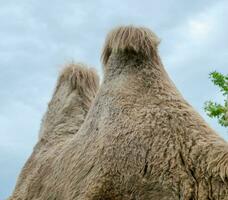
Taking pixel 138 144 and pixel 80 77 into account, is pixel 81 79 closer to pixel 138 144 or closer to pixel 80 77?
pixel 80 77

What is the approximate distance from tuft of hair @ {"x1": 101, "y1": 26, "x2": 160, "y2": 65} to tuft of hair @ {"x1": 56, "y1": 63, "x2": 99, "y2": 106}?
4.17ft

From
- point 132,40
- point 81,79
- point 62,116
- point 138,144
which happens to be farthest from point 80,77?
point 138,144

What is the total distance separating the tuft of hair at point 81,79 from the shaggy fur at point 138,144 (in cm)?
117

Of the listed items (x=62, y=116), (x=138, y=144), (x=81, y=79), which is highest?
(x=81, y=79)

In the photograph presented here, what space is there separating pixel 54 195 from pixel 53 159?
507 millimetres

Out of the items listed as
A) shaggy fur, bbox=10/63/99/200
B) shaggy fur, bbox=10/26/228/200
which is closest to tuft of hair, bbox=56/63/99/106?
shaggy fur, bbox=10/63/99/200

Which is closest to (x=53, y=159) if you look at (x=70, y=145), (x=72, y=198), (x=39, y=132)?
(x=70, y=145)

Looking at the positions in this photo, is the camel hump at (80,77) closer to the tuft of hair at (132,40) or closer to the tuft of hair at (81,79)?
the tuft of hair at (81,79)

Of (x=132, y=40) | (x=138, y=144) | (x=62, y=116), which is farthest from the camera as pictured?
(x=62, y=116)

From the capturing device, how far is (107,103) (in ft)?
17.8

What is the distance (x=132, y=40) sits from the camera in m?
5.66

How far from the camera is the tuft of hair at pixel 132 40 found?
5637 millimetres

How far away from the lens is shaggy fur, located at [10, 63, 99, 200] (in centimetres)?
646

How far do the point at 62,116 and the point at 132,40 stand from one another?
68.7 inches
